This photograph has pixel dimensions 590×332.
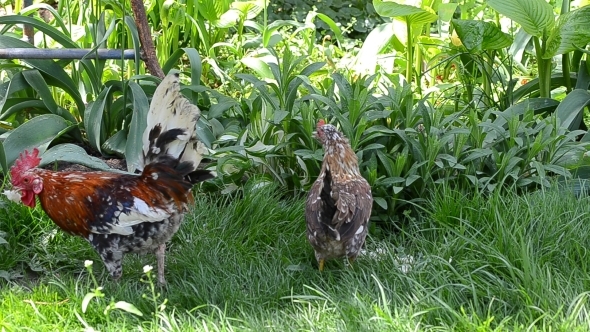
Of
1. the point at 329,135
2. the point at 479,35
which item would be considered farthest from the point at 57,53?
the point at 479,35

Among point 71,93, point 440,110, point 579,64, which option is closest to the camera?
point 440,110

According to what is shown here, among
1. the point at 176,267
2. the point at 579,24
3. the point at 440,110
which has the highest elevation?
the point at 579,24

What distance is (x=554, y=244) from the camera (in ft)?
12.0

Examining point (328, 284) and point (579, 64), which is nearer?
point (328, 284)

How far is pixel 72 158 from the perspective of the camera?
445 centimetres

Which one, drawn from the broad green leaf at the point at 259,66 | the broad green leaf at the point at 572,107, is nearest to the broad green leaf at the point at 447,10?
the broad green leaf at the point at 572,107

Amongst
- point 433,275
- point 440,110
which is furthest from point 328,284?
point 440,110

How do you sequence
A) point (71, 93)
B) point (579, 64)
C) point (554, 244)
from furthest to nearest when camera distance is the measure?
point (579, 64) → point (71, 93) → point (554, 244)

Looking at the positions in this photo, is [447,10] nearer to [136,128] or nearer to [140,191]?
[136,128]

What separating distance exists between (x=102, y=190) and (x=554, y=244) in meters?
2.11

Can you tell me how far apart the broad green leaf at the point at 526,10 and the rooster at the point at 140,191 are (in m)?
2.33

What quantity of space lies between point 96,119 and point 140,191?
1.34 metres

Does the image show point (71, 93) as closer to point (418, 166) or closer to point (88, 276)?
point (88, 276)

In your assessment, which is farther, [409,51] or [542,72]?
[409,51]
